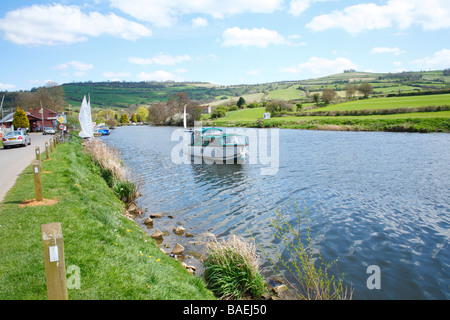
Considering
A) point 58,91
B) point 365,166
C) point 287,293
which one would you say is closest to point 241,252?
point 287,293

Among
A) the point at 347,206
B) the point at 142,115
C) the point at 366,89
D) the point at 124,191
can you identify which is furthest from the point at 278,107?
the point at 142,115

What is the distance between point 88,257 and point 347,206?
419 inches

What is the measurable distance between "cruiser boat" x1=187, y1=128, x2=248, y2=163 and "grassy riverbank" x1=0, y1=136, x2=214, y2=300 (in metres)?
15.2

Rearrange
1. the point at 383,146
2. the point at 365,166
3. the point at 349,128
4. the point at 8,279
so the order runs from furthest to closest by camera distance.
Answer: the point at 349,128
the point at 383,146
the point at 365,166
the point at 8,279

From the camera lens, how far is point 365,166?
20188mm

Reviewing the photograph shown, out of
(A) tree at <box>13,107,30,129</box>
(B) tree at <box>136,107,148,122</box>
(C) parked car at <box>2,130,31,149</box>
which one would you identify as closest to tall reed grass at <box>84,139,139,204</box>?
(C) parked car at <box>2,130,31,149</box>

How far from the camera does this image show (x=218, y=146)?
2417cm

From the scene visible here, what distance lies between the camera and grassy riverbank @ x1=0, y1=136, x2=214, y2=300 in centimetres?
461

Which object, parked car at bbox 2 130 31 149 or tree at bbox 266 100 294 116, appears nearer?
parked car at bbox 2 130 31 149

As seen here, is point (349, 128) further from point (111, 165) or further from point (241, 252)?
point (241, 252)

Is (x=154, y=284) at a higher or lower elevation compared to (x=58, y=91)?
lower

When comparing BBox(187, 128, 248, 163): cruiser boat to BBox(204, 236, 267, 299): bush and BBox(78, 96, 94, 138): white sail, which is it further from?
BBox(204, 236, 267, 299): bush
